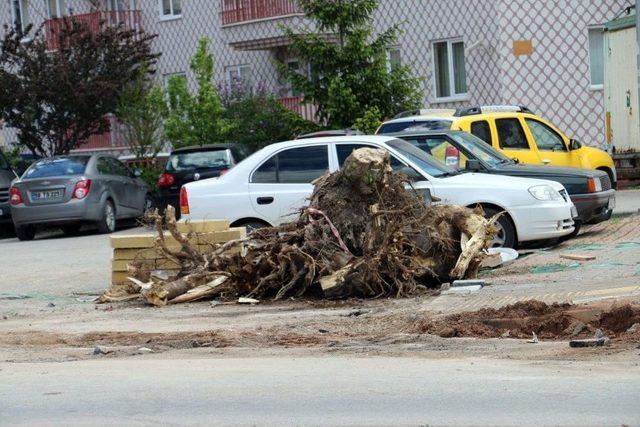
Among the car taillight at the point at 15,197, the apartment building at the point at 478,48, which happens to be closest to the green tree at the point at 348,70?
the apartment building at the point at 478,48

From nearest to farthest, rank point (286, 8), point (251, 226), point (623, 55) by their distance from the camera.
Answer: point (251, 226) → point (623, 55) → point (286, 8)

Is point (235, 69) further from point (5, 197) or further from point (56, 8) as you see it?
point (5, 197)

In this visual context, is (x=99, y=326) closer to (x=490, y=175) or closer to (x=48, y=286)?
(x=48, y=286)

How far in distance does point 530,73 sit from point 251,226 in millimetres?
15154

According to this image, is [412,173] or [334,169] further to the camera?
[334,169]

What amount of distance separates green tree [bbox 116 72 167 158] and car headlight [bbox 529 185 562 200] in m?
15.7

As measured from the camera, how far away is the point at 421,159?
1631 centimetres

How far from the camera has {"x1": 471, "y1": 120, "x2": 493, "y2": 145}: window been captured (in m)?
20.2

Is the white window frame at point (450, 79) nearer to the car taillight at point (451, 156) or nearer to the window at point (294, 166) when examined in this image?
the car taillight at point (451, 156)

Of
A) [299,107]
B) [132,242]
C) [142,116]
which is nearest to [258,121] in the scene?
[142,116]

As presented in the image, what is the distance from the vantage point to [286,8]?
110ft

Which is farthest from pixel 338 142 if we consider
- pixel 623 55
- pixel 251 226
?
pixel 623 55

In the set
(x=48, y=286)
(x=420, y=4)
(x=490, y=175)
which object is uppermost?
(x=420, y=4)

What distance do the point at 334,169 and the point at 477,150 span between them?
8.29ft
